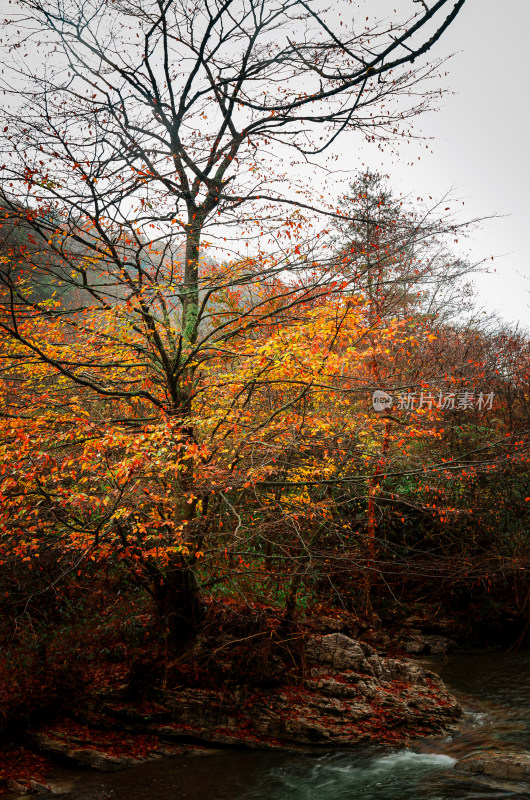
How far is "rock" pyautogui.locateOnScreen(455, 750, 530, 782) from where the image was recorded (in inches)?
258

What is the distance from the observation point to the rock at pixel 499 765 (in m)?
6.55

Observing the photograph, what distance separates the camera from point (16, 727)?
7.95 metres

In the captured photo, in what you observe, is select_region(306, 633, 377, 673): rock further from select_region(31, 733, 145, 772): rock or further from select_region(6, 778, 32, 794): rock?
select_region(6, 778, 32, 794): rock

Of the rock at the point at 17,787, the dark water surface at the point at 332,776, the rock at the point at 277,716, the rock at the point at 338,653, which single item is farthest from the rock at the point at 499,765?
the rock at the point at 17,787

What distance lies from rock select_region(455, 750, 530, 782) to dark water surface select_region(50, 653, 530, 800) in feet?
0.49

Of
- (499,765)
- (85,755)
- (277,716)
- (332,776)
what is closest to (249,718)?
(277,716)

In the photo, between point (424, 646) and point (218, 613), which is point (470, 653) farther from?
point (218, 613)

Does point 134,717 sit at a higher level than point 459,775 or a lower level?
lower

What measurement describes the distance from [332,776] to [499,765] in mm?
2122

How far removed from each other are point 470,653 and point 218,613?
6.04 meters

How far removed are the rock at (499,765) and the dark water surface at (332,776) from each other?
0.15 m

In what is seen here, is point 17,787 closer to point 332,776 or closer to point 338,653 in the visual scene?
point 332,776

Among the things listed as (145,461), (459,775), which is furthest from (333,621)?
(145,461)

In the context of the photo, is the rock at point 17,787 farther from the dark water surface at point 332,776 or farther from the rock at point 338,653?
the rock at point 338,653
